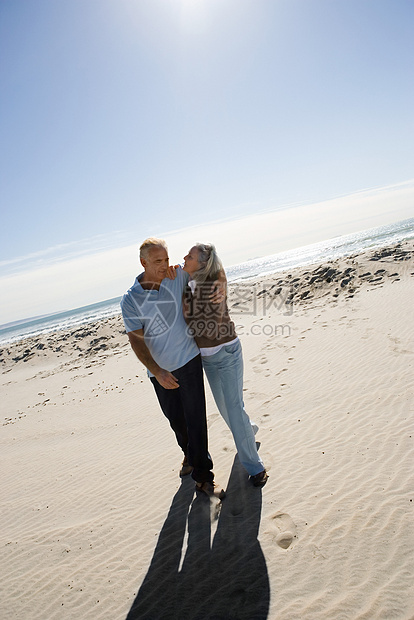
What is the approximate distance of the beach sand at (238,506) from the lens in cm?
250

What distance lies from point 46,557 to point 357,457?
332 centimetres

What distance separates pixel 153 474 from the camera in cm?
435

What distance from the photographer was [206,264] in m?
3.08

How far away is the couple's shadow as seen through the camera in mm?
2441

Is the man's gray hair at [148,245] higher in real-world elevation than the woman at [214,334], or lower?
higher

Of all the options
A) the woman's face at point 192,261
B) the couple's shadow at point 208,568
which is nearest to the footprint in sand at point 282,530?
the couple's shadow at point 208,568

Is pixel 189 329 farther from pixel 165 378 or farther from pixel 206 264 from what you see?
pixel 206 264

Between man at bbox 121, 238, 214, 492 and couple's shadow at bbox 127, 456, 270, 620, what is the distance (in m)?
0.82

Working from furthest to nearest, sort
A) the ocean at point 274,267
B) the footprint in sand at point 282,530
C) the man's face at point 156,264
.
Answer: the ocean at point 274,267 < the man's face at point 156,264 < the footprint in sand at point 282,530

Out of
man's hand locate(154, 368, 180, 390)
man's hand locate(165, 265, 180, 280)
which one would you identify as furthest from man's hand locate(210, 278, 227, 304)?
man's hand locate(154, 368, 180, 390)

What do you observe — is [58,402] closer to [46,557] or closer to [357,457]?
[46,557]

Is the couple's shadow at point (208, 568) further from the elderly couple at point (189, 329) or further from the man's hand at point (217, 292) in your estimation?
the man's hand at point (217, 292)

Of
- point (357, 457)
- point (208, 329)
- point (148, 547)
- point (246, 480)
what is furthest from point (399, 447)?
point (148, 547)

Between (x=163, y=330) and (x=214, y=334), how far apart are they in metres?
0.47
